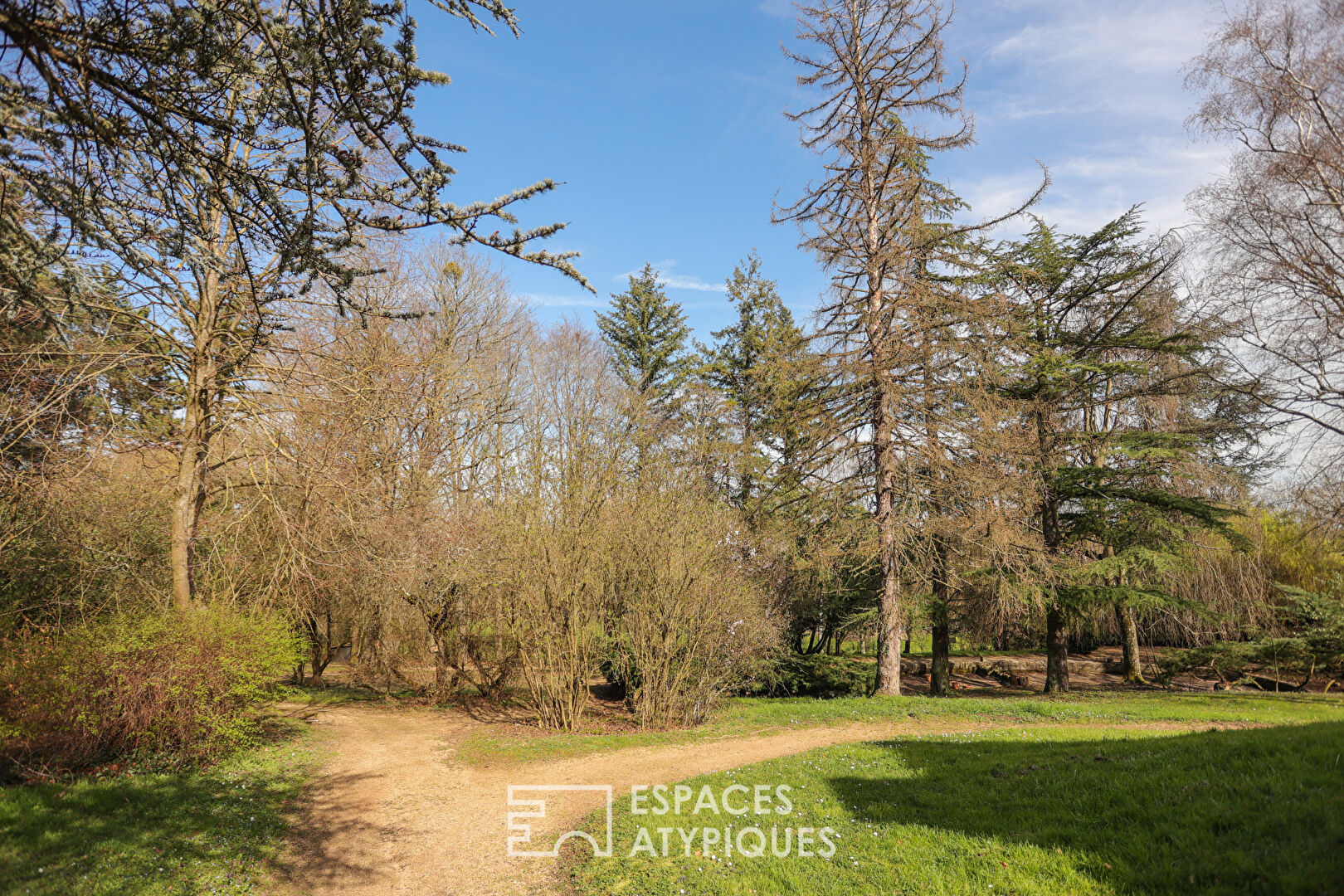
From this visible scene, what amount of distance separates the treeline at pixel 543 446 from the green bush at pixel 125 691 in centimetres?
4

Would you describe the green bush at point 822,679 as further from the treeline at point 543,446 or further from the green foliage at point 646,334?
the green foliage at point 646,334

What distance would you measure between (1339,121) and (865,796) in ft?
53.2

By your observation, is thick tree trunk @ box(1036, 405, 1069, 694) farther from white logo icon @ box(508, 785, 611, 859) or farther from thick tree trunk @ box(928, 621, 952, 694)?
white logo icon @ box(508, 785, 611, 859)

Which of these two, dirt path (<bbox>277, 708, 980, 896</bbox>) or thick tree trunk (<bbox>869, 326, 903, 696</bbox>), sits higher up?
thick tree trunk (<bbox>869, 326, 903, 696</bbox>)

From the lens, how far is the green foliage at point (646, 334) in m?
28.3

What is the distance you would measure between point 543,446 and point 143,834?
8.16m

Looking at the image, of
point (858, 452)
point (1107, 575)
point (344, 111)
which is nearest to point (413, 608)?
point (858, 452)

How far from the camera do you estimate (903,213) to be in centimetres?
1394

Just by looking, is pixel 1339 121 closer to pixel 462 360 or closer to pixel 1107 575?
pixel 1107 575

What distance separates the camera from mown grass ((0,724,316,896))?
4688 mm

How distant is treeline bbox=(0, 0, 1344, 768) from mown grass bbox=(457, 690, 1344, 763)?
0.87 meters

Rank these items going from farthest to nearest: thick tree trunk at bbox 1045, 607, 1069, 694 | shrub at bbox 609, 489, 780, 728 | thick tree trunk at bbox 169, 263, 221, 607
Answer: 1. thick tree trunk at bbox 1045, 607, 1069, 694
2. shrub at bbox 609, 489, 780, 728
3. thick tree trunk at bbox 169, 263, 221, 607

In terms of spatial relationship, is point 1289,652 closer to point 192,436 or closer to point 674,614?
point 674,614

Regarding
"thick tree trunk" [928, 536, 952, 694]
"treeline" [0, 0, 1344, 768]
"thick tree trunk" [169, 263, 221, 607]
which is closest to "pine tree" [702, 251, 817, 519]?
"treeline" [0, 0, 1344, 768]
